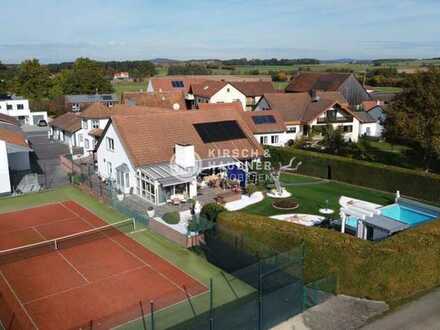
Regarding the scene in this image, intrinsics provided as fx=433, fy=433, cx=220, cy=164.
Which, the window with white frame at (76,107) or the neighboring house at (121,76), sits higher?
the neighboring house at (121,76)

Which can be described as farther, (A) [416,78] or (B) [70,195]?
(A) [416,78]

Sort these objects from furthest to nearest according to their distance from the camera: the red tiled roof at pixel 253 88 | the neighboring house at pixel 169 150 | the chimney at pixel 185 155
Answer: the red tiled roof at pixel 253 88, the chimney at pixel 185 155, the neighboring house at pixel 169 150

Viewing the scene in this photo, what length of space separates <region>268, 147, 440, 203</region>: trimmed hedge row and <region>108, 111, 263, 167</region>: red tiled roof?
168 inches

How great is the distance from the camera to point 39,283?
63.8ft

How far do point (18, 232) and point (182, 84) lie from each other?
65953 millimetres

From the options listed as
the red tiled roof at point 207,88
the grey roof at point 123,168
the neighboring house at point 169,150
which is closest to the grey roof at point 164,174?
the neighboring house at point 169,150

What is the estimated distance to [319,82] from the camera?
276 feet

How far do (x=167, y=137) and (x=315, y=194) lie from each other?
1236 centimetres

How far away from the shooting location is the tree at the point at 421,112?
111ft

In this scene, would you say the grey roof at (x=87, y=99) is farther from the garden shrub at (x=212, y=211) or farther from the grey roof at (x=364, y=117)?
the garden shrub at (x=212, y=211)

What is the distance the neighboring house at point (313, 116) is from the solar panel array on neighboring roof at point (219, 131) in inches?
524

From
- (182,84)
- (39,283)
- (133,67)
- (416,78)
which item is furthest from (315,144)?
(133,67)

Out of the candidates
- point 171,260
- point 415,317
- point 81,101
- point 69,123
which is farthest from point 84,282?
point 81,101

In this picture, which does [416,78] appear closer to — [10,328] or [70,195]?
[70,195]
